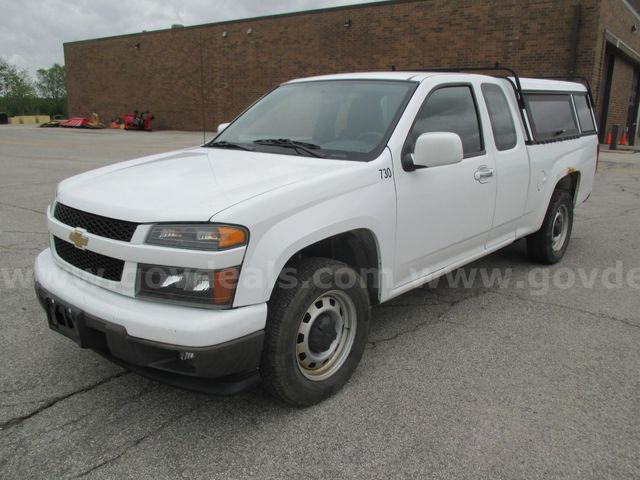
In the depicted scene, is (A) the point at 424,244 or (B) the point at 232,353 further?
(A) the point at 424,244

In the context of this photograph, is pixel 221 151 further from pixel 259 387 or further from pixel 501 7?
pixel 501 7

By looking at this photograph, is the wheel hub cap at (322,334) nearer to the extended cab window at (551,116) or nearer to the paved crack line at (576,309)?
the paved crack line at (576,309)

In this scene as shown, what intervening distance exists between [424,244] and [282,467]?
68.8 inches

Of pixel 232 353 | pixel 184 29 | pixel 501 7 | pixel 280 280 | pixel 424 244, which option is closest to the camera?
pixel 232 353

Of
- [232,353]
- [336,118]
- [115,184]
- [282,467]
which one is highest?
[336,118]

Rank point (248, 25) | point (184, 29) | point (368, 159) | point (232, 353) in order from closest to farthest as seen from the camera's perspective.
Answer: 1. point (232, 353)
2. point (368, 159)
3. point (248, 25)
4. point (184, 29)

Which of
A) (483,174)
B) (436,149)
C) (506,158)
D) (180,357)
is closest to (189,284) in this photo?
(180,357)

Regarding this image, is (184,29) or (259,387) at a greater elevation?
(184,29)

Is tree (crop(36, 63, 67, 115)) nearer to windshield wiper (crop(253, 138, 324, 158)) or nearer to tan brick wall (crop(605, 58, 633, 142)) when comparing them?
tan brick wall (crop(605, 58, 633, 142))

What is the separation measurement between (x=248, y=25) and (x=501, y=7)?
42.4 ft

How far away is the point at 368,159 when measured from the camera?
323 cm

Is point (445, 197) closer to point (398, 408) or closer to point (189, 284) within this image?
point (398, 408)

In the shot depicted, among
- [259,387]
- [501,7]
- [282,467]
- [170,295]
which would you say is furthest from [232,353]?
[501,7]

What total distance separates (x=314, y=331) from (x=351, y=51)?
2211 centimetres
